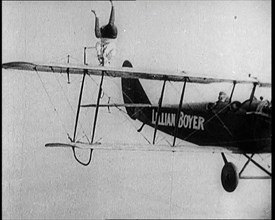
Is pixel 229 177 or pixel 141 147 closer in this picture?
pixel 141 147

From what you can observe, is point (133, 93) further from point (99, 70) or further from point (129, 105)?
point (99, 70)

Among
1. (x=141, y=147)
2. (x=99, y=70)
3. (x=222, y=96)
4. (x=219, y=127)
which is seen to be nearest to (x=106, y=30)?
(x=99, y=70)

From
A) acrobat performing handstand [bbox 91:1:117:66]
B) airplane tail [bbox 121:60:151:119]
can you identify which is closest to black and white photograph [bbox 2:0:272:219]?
acrobat performing handstand [bbox 91:1:117:66]

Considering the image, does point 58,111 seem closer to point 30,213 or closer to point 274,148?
point 30,213

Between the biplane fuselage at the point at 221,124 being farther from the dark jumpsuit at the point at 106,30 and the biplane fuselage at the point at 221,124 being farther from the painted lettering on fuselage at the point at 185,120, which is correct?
the dark jumpsuit at the point at 106,30

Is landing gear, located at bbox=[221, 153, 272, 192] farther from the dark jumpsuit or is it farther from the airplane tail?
the dark jumpsuit

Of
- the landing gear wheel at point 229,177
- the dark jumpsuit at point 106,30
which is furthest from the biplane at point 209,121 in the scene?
the dark jumpsuit at point 106,30

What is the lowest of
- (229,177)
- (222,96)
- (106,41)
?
(229,177)

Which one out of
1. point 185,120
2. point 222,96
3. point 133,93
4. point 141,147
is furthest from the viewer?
point 133,93
